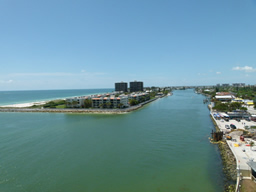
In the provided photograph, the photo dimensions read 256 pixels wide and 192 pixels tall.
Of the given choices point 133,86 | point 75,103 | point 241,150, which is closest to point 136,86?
point 133,86

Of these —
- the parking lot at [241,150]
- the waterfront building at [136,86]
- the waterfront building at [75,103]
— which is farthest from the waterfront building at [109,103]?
the waterfront building at [136,86]

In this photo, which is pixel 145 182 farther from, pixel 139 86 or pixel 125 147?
pixel 139 86

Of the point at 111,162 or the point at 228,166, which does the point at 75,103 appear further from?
the point at 228,166

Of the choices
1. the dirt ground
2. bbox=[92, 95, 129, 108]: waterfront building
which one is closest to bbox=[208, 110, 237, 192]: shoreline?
the dirt ground

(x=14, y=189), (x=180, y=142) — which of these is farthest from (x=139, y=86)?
(x=14, y=189)

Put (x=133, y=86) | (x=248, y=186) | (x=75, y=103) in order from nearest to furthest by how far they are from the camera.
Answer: (x=248, y=186) < (x=75, y=103) < (x=133, y=86)

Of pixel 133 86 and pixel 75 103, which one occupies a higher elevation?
pixel 133 86

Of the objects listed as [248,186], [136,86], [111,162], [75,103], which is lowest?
[111,162]

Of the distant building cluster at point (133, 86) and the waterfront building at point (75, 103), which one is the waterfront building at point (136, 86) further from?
the waterfront building at point (75, 103)
